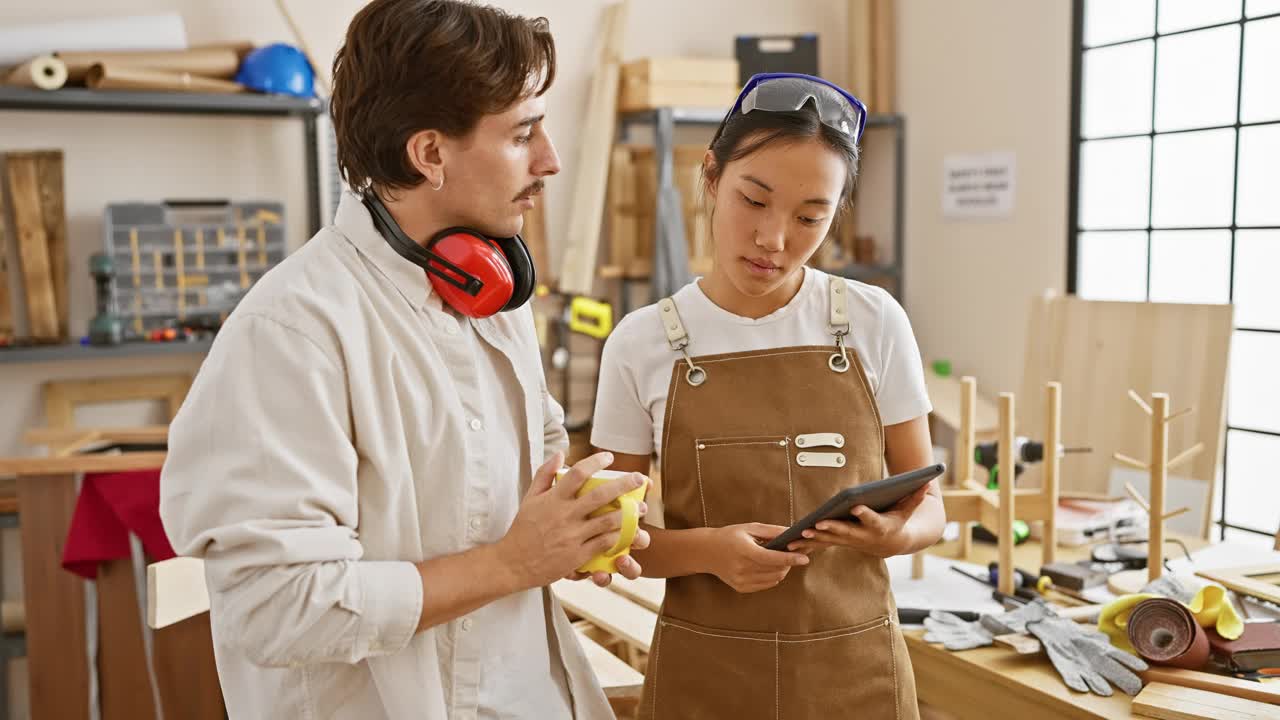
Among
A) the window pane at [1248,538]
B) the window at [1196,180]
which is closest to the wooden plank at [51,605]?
the window at [1196,180]

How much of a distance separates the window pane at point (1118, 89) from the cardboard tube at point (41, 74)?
3345mm

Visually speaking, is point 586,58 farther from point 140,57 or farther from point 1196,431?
point 1196,431

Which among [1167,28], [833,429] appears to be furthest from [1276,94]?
[833,429]

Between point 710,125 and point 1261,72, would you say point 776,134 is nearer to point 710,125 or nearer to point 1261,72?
point 1261,72

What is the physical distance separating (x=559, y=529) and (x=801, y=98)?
699 mm

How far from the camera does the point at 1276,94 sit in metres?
3.41

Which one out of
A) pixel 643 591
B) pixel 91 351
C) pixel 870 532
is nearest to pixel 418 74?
pixel 870 532

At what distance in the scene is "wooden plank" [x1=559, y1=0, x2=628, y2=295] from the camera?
420 cm

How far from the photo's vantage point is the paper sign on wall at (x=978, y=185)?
4.15 meters

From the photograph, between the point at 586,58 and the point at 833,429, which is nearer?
the point at 833,429

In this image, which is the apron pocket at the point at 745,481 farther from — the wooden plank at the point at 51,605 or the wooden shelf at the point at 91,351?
the wooden shelf at the point at 91,351

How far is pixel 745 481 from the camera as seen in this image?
1508mm

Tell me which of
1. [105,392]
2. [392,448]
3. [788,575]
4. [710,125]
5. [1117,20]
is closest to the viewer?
[392,448]

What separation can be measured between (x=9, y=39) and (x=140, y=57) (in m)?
0.35
